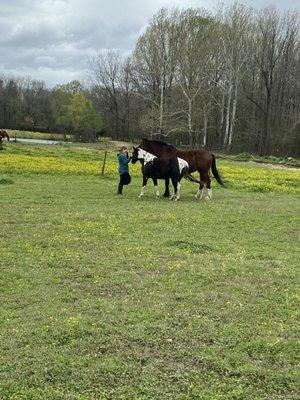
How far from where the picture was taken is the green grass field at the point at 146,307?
4707mm

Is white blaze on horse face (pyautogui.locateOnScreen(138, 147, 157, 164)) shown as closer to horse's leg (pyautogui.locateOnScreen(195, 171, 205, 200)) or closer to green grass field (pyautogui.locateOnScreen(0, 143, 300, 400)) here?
horse's leg (pyautogui.locateOnScreen(195, 171, 205, 200))

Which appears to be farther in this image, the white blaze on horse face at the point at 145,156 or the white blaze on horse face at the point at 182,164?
the white blaze on horse face at the point at 182,164

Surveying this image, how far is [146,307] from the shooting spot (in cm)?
656

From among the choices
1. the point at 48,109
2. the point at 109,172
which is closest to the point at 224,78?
the point at 109,172

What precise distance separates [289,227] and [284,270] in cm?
525

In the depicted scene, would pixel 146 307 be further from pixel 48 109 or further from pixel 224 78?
pixel 48 109

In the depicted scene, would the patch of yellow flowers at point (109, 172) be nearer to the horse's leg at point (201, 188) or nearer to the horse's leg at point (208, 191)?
the horse's leg at point (208, 191)

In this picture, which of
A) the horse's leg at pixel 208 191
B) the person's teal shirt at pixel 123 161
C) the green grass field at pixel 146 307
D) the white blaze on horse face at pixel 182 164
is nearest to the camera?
the green grass field at pixel 146 307

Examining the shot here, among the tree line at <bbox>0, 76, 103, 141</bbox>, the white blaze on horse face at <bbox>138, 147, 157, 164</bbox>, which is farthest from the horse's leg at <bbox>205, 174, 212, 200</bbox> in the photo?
the tree line at <bbox>0, 76, 103, 141</bbox>

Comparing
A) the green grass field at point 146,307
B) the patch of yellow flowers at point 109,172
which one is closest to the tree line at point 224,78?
the patch of yellow flowers at point 109,172

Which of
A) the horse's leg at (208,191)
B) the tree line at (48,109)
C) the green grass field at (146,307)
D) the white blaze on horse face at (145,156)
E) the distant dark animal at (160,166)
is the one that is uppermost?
the tree line at (48,109)

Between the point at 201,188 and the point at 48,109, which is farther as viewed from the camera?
the point at 48,109

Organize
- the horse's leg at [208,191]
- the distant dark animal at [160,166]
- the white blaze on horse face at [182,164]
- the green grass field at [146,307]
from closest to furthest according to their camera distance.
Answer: the green grass field at [146,307] → the distant dark animal at [160,166] → the white blaze on horse face at [182,164] → the horse's leg at [208,191]

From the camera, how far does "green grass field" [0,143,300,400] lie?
4707 millimetres
